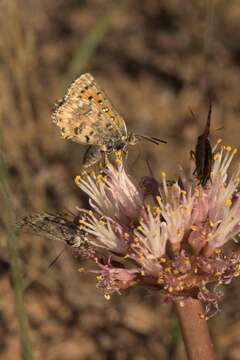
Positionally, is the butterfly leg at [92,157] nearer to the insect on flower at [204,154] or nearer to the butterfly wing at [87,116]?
the butterfly wing at [87,116]

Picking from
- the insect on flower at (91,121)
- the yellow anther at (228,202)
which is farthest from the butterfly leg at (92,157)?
the yellow anther at (228,202)

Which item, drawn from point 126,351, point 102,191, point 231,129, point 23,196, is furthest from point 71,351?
point 231,129

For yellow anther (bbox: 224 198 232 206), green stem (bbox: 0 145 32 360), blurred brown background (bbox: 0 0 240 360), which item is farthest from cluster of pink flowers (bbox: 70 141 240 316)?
blurred brown background (bbox: 0 0 240 360)

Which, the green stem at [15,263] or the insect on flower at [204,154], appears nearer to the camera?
the insect on flower at [204,154]

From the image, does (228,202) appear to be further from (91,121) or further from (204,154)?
(91,121)

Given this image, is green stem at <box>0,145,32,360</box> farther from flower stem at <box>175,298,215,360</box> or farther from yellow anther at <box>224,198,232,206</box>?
yellow anther at <box>224,198,232,206</box>
